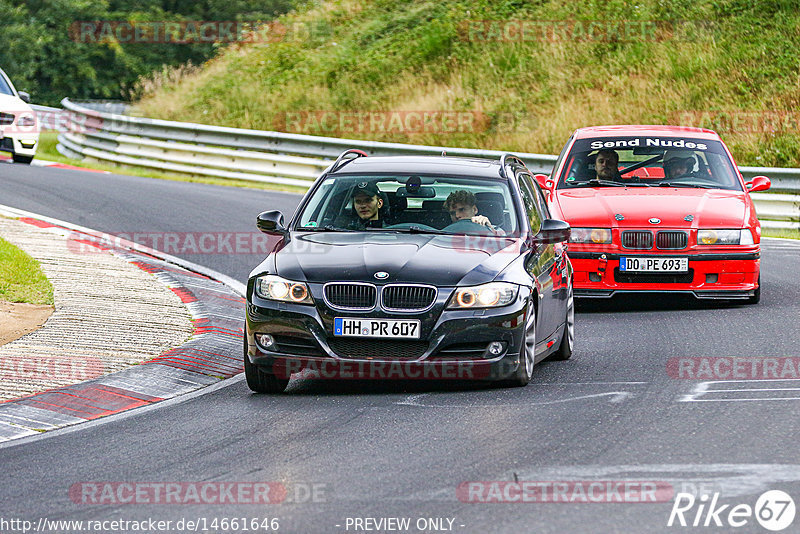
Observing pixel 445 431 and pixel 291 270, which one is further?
pixel 291 270

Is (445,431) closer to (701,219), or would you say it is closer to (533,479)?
(533,479)

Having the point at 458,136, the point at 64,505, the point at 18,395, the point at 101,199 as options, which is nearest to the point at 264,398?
the point at 18,395

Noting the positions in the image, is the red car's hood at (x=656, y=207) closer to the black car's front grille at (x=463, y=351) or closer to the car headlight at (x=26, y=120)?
the black car's front grille at (x=463, y=351)

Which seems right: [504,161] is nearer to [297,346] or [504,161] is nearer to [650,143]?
[297,346]

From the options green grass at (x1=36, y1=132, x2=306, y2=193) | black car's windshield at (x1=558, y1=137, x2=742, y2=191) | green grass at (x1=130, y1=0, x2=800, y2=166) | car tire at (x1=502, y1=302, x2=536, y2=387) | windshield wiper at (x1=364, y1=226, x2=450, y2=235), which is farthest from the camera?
green grass at (x1=130, y1=0, x2=800, y2=166)

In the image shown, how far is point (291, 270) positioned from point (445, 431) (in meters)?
1.79

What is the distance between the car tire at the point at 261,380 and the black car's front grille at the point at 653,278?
4490 millimetres

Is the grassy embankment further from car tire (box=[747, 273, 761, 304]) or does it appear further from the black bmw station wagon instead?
the black bmw station wagon

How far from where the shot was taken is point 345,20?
38000 millimetres

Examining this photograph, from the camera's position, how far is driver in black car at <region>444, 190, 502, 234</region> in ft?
31.0

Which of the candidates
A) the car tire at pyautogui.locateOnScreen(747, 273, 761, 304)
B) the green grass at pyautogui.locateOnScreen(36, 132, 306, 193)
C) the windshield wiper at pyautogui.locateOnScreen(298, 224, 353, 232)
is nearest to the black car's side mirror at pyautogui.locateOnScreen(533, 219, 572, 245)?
the windshield wiper at pyautogui.locateOnScreen(298, 224, 353, 232)

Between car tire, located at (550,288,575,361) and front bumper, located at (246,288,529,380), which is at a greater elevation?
front bumper, located at (246,288,529,380)

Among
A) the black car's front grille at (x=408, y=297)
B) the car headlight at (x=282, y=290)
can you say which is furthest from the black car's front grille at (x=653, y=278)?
the car headlight at (x=282, y=290)

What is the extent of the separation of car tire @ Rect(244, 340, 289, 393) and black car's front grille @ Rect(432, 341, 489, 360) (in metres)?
1.12
